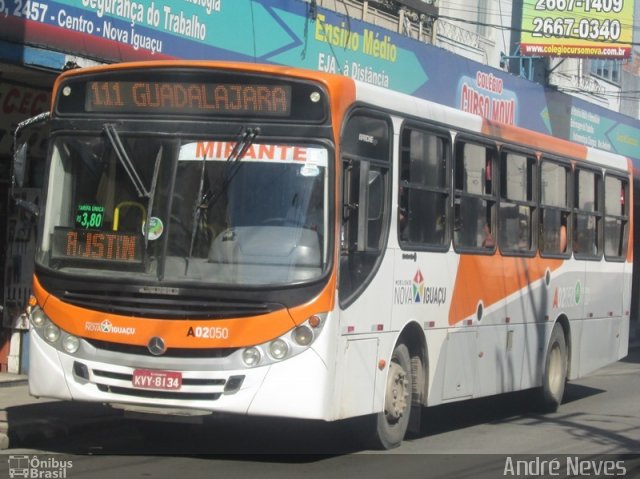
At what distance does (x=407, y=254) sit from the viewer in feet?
34.1

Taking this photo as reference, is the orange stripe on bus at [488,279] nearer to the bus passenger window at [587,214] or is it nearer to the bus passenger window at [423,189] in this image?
the bus passenger window at [423,189]

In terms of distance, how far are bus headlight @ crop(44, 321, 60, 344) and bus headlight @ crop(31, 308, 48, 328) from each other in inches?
2.1

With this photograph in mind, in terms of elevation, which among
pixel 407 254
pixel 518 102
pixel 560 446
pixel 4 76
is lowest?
pixel 560 446

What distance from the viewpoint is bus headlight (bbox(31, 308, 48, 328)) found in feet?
30.5

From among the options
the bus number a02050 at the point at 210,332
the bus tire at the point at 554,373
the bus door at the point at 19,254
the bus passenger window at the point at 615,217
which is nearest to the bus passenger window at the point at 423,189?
the bus number a02050 at the point at 210,332

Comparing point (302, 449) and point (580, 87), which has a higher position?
point (580, 87)

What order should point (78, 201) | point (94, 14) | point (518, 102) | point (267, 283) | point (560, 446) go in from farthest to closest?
point (518, 102), point (94, 14), point (560, 446), point (78, 201), point (267, 283)

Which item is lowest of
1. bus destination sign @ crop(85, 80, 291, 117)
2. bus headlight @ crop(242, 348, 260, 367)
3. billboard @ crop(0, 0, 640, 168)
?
bus headlight @ crop(242, 348, 260, 367)

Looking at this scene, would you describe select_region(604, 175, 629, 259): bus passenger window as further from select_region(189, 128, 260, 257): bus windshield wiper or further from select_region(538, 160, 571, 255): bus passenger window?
select_region(189, 128, 260, 257): bus windshield wiper

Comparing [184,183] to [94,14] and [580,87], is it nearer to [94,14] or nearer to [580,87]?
[94,14]

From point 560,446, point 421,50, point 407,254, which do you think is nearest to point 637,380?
point 421,50

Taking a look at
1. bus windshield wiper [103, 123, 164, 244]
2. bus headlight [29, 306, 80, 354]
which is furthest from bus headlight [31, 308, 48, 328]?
bus windshield wiper [103, 123, 164, 244]

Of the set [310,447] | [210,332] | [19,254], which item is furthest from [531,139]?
[19,254]

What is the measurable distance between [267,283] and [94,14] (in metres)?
5.88
